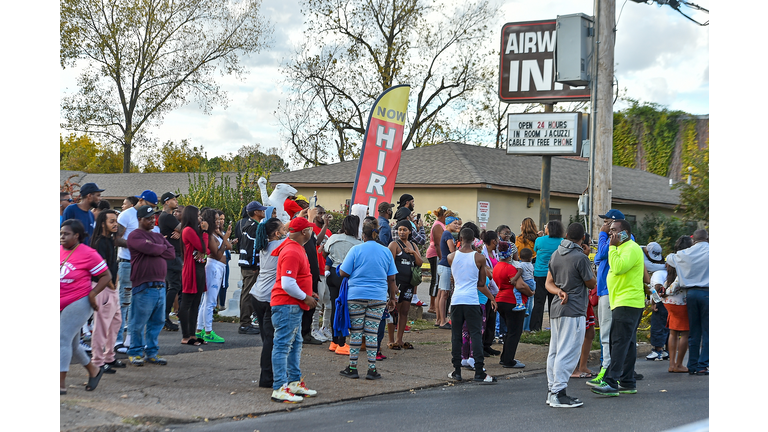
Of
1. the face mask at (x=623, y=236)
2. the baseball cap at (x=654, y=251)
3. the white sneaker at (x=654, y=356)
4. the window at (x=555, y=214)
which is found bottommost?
the white sneaker at (x=654, y=356)

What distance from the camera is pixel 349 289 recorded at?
25.3 ft

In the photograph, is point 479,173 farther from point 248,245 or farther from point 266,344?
point 266,344

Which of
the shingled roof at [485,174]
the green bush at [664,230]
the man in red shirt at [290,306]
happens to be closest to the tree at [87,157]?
the shingled roof at [485,174]

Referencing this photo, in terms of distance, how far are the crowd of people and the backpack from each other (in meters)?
0.02

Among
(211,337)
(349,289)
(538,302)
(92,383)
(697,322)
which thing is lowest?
(211,337)

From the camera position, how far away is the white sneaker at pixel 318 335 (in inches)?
392

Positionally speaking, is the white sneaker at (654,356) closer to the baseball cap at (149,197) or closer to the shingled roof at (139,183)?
the baseball cap at (149,197)

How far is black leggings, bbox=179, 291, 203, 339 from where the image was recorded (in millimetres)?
8852

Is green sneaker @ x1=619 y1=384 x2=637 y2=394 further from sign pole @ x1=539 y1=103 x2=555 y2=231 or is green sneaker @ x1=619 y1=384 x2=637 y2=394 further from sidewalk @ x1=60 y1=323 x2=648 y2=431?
sign pole @ x1=539 y1=103 x2=555 y2=231

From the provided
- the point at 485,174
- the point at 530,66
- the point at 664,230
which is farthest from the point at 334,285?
the point at 664,230

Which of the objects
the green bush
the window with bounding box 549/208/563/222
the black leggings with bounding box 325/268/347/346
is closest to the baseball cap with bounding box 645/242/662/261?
the black leggings with bounding box 325/268/347/346

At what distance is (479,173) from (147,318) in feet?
55.9

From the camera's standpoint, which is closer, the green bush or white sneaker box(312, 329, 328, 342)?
white sneaker box(312, 329, 328, 342)

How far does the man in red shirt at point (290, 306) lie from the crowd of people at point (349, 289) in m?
0.01
